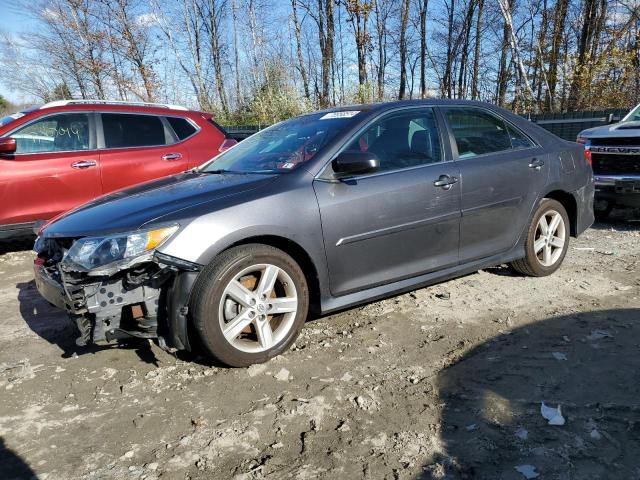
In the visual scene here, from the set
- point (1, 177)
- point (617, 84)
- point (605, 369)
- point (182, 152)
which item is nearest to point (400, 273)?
point (605, 369)

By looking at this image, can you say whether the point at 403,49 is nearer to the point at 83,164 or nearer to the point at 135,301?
the point at 83,164

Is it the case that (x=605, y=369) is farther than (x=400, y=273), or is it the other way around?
(x=400, y=273)

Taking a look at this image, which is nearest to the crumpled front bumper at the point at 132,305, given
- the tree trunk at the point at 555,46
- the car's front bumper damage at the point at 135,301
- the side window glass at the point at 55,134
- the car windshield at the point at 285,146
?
the car's front bumper damage at the point at 135,301

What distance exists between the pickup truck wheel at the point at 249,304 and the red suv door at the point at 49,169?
12.2ft

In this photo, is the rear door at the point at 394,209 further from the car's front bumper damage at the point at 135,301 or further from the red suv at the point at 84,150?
the red suv at the point at 84,150

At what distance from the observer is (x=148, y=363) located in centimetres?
318

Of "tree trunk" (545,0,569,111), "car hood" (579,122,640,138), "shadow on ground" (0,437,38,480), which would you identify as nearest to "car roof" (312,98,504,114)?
"shadow on ground" (0,437,38,480)

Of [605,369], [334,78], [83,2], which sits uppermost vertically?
[83,2]

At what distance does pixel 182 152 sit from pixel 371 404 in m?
4.81

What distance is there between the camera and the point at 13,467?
7.29ft

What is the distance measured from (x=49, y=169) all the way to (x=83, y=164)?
1.18 ft

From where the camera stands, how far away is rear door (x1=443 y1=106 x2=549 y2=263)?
153 inches

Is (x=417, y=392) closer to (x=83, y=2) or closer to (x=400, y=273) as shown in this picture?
(x=400, y=273)

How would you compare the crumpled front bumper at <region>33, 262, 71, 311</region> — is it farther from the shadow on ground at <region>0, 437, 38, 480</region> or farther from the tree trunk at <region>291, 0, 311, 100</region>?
the tree trunk at <region>291, 0, 311, 100</region>
